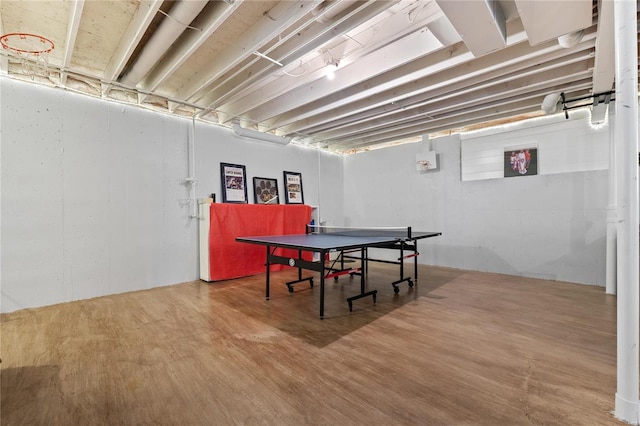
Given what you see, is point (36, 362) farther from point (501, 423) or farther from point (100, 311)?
point (501, 423)

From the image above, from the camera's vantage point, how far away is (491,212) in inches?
233

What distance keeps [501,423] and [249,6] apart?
3935 mm

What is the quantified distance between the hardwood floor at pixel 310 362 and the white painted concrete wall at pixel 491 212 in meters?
1.32

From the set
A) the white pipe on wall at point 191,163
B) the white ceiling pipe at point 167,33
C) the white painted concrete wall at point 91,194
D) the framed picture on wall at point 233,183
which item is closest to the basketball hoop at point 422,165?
the framed picture on wall at point 233,183

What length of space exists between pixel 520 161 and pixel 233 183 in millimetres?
5742

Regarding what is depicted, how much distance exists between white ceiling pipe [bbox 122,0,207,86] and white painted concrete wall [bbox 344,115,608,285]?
18.3ft

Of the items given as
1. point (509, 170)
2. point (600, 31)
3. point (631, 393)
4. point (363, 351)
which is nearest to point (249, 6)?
point (600, 31)

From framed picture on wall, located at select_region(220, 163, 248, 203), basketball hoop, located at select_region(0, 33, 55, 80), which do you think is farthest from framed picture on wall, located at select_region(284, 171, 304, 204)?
basketball hoop, located at select_region(0, 33, 55, 80)

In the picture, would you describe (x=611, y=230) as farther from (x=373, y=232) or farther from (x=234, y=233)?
(x=234, y=233)

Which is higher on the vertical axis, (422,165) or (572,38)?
(572,38)

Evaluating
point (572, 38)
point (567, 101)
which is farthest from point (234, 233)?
point (567, 101)

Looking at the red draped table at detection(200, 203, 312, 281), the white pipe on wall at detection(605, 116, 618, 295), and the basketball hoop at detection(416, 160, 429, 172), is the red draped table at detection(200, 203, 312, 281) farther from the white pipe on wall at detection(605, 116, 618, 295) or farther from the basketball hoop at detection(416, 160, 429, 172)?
the white pipe on wall at detection(605, 116, 618, 295)

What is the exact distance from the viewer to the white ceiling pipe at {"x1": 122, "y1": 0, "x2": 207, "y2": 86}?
254 cm

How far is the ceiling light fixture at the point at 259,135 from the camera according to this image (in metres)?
5.74
